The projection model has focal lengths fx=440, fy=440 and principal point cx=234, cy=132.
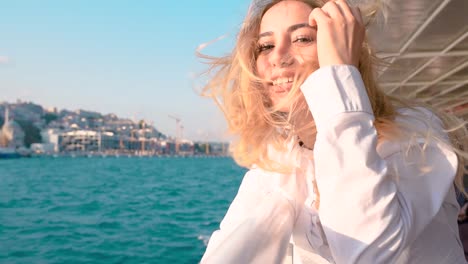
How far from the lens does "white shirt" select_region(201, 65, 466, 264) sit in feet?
2.75

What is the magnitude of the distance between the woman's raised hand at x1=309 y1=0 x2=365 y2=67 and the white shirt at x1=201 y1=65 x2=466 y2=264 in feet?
0.11

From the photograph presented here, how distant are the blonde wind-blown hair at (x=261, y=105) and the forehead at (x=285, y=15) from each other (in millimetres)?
37

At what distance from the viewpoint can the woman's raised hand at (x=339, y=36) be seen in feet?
3.04

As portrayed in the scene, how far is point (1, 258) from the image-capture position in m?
11.6

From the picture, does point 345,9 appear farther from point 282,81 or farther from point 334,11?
point 282,81

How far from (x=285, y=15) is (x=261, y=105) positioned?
10.8 inches

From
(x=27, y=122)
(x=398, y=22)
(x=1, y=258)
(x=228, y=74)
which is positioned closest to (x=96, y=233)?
(x=1, y=258)

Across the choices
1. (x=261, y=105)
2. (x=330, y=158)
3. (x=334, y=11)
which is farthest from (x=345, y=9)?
(x=261, y=105)

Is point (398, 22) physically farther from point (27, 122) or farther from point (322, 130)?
point (27, 122)

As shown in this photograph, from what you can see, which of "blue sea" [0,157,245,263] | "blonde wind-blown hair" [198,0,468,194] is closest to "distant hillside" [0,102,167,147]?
"blue sea" [0,157,245,263]

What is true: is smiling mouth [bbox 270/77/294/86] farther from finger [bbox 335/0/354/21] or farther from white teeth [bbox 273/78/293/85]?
finger [bbox 335/0/354/21]

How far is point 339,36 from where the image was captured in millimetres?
934

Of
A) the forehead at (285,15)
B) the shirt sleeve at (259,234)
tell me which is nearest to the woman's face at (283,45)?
the forehead at (285,15)

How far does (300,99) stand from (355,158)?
36 centimetres
